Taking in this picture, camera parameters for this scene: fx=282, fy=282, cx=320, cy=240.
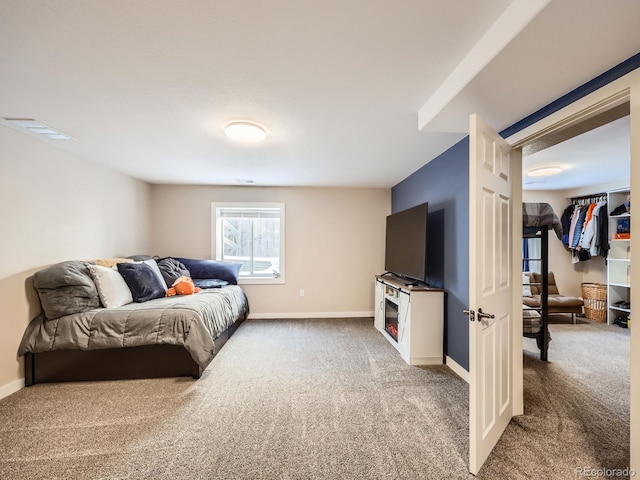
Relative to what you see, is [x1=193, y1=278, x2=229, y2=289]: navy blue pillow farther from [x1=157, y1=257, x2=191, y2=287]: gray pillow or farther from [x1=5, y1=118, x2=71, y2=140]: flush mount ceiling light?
[x1=5, y1=118, x2=71, y2=140]: flush mount ceiling light

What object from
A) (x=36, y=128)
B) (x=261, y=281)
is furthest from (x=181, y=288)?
(x=36, y=128)

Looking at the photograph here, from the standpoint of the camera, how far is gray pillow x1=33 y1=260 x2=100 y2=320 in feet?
8.37

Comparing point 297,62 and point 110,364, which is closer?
point 297,62

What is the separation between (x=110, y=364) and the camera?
264cm

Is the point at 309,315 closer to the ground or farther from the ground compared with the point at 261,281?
closer to the ground

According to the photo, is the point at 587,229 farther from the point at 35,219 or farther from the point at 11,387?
the point at 11,387

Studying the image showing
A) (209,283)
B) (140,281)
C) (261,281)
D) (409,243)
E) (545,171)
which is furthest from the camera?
(261,281)

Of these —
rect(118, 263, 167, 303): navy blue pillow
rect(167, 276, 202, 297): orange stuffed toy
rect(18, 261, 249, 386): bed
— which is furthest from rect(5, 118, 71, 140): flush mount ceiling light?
rect(167, 276, 202, 297): orange stuffed toy

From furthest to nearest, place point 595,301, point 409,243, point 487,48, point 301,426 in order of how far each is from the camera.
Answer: point 595,301
point 409,243
point 301,426
point 487,48

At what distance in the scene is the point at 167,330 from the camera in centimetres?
265

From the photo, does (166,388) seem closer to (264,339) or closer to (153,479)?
(153,479)

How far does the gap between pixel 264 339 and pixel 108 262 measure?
6.91ft

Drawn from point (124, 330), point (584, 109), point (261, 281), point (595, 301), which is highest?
point (584, 109)

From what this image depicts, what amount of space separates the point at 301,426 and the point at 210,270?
3.12m
